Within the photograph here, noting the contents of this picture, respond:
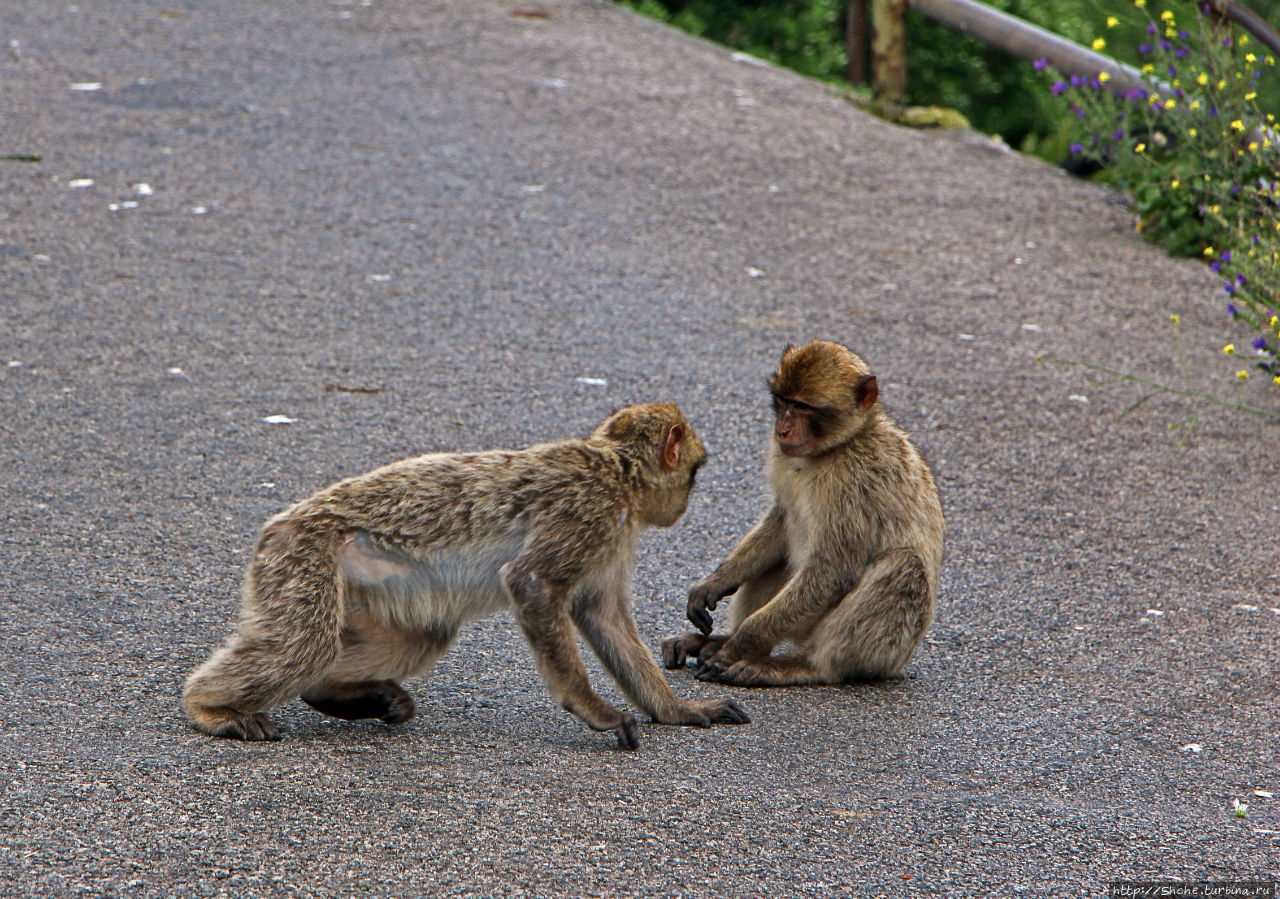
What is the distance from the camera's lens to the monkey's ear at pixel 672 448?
12.9ft

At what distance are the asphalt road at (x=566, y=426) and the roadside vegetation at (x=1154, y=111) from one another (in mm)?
338

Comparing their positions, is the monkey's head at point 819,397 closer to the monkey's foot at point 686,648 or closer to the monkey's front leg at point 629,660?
the monkey's foot at point 686,648

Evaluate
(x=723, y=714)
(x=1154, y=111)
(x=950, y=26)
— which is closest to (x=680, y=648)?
(x=723, y=714)

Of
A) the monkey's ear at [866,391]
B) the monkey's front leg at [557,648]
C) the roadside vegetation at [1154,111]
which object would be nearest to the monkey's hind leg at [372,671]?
the monkey's front leg at [557,648]

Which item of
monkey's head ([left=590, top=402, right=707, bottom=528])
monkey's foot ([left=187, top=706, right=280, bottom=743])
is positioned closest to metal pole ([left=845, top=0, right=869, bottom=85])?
monkey's head ([left=590, top=402, right=707, bottom=528])

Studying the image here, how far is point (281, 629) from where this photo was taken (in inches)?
139

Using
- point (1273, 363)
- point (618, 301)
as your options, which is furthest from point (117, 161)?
point (1273, 363)

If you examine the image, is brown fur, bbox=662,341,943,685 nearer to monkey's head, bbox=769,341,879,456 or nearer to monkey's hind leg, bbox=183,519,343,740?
monkey's head, bbox=769,341,879,456

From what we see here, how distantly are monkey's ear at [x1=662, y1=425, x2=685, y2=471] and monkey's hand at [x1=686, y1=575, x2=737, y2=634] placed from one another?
65 centimetres

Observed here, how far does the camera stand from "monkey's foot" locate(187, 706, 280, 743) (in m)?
3.56

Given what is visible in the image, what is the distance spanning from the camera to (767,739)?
12.7 ft

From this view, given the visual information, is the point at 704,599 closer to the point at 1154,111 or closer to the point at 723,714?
the point at 723,714

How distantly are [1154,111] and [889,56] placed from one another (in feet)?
8.21

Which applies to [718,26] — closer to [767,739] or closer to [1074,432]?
[1074,432]
